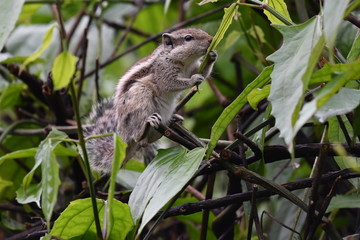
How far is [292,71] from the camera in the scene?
1045mm

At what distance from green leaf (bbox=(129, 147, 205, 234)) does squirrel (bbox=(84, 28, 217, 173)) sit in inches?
10.4

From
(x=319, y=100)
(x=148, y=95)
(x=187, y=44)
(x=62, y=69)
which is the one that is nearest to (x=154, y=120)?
(x=148, y=95)

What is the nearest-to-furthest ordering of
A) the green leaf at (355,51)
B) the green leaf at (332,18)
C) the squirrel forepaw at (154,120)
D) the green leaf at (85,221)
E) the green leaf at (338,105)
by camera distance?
1. the green leaf at (332,18)
2. the green leaf at (338,105)
3. the green leaf at (355,51)
4. the green leaf at (85,221)
5. the squirrel forepaw at (154,120)

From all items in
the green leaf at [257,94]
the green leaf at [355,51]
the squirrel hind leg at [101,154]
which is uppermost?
the green leaf at [355,51]

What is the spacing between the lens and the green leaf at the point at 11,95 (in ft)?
7.73

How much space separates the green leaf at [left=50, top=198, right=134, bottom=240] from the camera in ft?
4.74

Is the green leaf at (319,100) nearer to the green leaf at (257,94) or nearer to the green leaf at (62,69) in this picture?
the green leaf at (257,94)

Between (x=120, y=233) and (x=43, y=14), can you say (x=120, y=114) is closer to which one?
(x=120, y=233)

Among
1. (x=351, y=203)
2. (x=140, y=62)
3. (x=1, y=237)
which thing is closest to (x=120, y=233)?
(x=351, y=203)

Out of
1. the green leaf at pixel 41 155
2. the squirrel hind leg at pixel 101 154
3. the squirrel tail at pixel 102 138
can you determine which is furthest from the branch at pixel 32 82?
the green leaf at pixel 41 155

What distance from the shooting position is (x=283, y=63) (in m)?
1.09

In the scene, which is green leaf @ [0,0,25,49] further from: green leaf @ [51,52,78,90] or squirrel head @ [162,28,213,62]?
squirrel head @ [162,28,213,62]

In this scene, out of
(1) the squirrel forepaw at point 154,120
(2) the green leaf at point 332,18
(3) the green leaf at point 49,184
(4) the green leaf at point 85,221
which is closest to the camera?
(2) the green leaf at point 332,18

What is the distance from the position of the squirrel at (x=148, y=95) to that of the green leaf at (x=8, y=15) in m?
0.59
